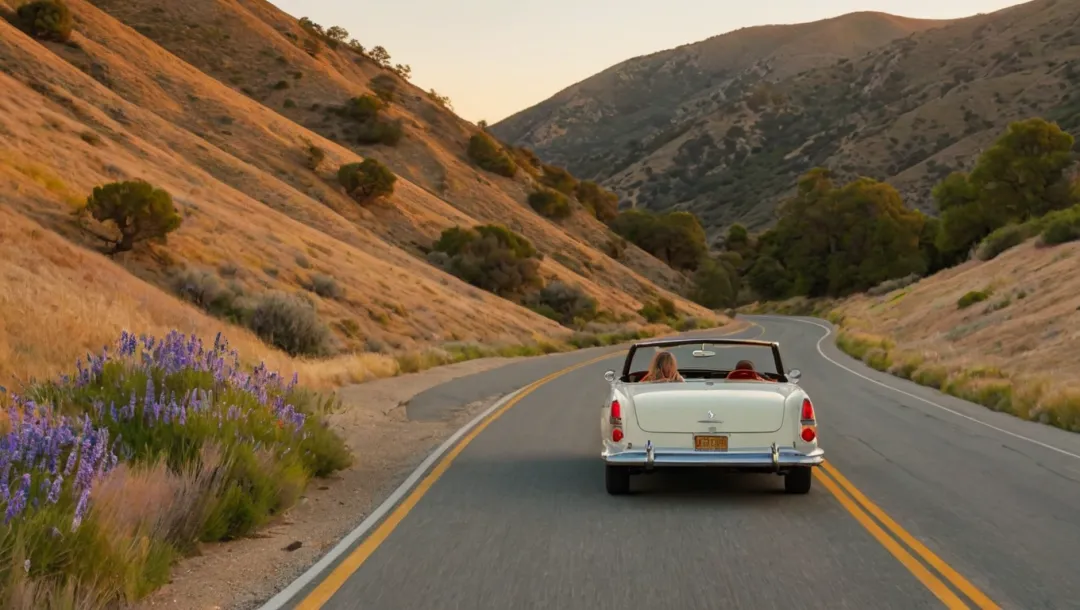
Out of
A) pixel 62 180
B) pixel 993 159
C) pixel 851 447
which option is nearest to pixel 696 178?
pixel 993 159

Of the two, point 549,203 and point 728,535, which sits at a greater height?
point 549,203

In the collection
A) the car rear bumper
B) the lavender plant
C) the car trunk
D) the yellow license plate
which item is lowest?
the lavender plant

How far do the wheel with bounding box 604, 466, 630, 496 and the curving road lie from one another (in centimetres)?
12

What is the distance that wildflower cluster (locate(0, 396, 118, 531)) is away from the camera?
592 centimetres

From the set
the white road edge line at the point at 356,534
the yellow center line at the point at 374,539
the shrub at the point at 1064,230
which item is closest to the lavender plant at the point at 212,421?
the white road edge line at the point at 356,534

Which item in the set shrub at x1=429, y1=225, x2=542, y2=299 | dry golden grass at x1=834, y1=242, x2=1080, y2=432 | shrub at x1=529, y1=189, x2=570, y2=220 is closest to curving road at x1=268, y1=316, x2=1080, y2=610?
dry golden grass at x1=834, y1=242, x2=1080, y2=432

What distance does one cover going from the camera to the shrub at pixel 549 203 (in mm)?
85875

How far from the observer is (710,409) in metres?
9.12

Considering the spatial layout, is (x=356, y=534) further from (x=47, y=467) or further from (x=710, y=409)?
(x=710, y=409)

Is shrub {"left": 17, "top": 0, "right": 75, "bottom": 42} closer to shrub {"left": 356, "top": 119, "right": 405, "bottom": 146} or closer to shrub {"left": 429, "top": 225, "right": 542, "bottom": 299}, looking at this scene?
shrub {"left": 356, "top": 119, "right": 405, "bottom": 146}

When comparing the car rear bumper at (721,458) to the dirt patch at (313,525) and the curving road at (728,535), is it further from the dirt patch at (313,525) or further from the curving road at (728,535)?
the dirt patch at (313,525)

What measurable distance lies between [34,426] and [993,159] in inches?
3030

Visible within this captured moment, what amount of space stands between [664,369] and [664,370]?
12 millimetres

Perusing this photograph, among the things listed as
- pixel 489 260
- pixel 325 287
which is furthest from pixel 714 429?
pixel 489 260
